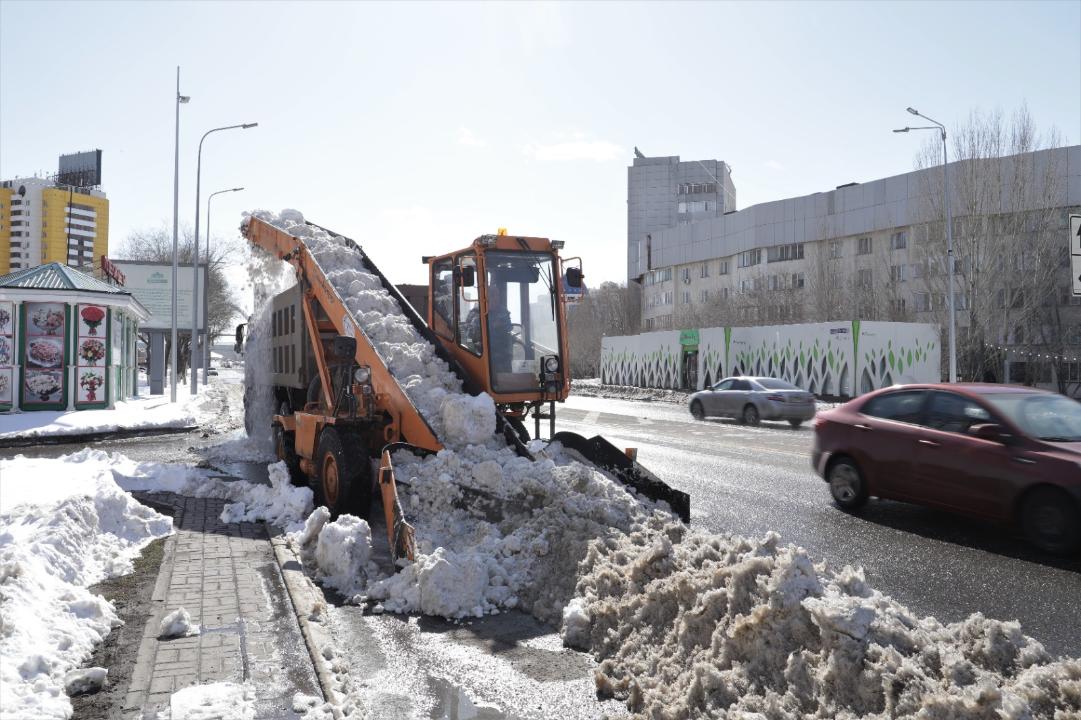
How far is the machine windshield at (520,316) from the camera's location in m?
9.43

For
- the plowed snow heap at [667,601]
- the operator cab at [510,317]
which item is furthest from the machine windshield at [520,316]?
the plowed snow heap at [667,601]

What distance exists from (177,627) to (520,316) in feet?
17.6

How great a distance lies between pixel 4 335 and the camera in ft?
76.3

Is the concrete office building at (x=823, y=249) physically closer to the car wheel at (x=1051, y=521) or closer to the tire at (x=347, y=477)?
the car wheel at (x=1051, y=521)

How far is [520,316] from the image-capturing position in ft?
31.7

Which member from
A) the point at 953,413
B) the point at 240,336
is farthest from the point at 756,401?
the point at 953,413

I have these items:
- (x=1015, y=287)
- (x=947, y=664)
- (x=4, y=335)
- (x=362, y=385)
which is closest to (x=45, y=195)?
(x=4, y=335)

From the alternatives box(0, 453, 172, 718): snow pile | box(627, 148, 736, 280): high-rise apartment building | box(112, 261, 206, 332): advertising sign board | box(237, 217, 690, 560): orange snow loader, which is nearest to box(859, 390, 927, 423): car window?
box(237, 217, 690, 560): orange snow loader

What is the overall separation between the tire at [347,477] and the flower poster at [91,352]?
1925 cm

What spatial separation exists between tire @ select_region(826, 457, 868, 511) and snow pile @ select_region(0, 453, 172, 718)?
7.31 metres

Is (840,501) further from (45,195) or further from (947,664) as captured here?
(45,195)

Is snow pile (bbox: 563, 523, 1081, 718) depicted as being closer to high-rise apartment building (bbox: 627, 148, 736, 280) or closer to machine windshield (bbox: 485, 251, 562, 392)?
machine windshield (bbox: 485, 251, 562, 392)

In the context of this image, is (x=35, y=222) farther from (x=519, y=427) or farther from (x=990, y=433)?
(x=990, y=433)

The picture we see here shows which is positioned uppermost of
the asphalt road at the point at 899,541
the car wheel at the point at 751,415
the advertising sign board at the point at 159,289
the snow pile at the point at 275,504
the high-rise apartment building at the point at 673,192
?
the high-rise apartment building at the point at 673,192
